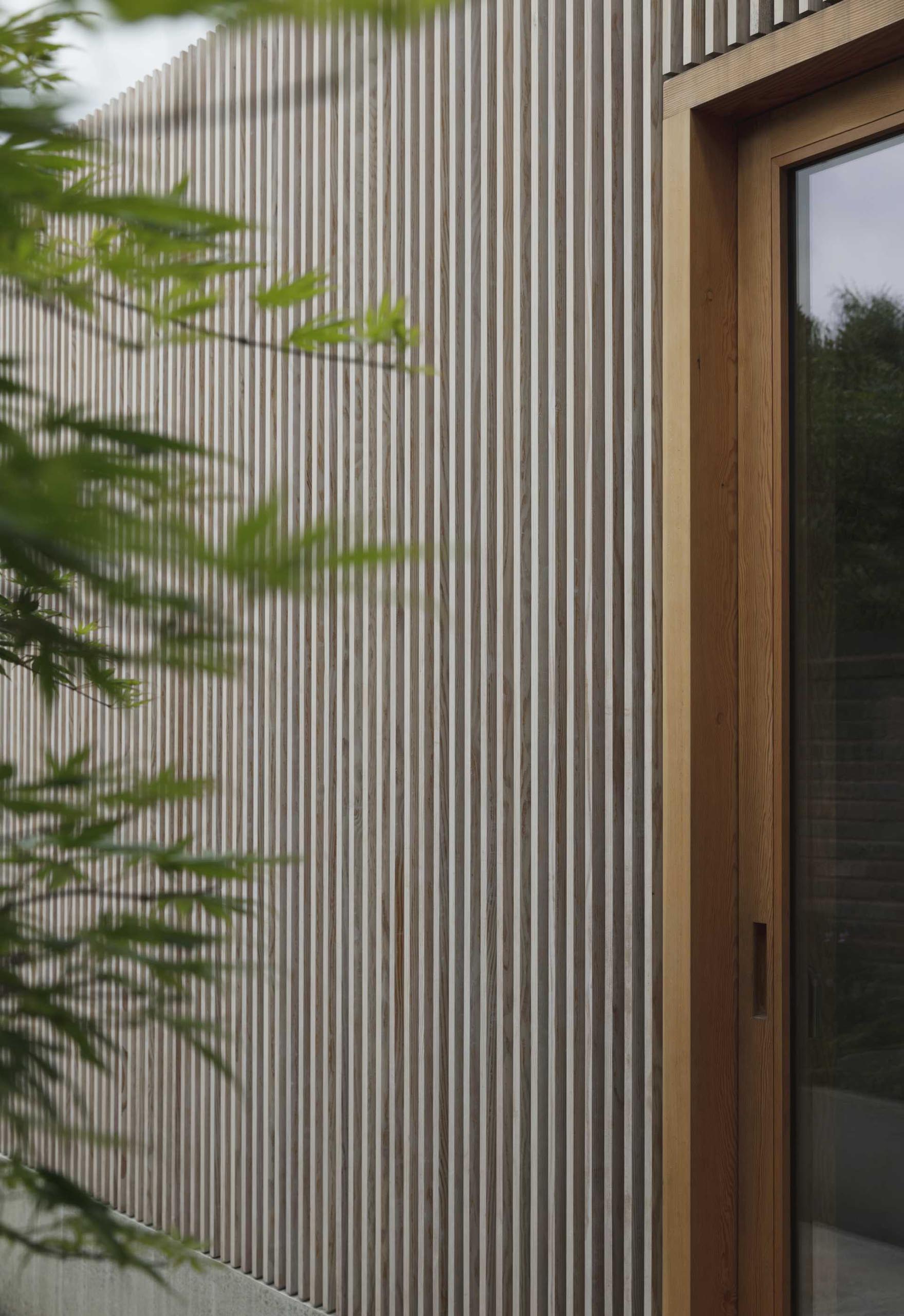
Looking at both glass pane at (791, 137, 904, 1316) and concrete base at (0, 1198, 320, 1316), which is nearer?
glass pane at (791, 137, 904, 1316)

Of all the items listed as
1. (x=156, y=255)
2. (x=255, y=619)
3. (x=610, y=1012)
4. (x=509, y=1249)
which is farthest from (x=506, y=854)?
(x=156, y=255)

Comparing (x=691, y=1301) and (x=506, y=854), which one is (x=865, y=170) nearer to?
(x=506, y=854)

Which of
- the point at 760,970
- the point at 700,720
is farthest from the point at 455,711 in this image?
the point at 760,970

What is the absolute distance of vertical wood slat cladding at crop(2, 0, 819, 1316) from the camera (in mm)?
2400

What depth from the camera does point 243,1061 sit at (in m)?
3.44

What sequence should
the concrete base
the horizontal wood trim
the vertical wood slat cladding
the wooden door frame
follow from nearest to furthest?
the horizontal wood trim
the wooden door frame
the vertical wood slat cladding
the concrete base

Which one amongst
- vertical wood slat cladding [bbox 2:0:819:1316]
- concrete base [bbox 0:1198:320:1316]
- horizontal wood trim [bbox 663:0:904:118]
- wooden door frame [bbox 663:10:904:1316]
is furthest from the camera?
concrete base [bbox 0:1198:320:1316]

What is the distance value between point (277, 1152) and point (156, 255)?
10.1 feet

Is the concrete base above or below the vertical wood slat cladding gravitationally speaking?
below

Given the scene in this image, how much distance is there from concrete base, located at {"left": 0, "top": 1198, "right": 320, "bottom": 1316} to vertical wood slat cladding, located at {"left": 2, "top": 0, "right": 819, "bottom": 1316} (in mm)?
70

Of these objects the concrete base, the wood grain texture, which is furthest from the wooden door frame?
the concrete base

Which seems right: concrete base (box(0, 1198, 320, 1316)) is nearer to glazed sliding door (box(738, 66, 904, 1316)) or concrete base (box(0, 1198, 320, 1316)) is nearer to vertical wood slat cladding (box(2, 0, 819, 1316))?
vertical wood slat cladding (box(2, 0, 819, 1316))

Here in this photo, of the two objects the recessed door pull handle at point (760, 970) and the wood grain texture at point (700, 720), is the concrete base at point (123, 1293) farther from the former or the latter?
the recessed door pull handle at point (760, 970)

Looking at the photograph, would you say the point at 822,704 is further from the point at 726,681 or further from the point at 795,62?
the point at 795,62
